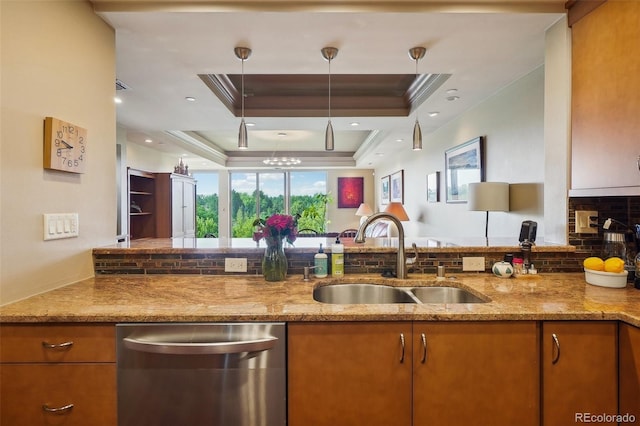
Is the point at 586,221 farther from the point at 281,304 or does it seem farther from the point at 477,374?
the point at 281,304

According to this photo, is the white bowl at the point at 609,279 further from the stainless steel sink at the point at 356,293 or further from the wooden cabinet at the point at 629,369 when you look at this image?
the stainless steel sink at the point at 356,293

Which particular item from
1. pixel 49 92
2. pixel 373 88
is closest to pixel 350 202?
pixel 373 88

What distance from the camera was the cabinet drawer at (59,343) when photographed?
119cm

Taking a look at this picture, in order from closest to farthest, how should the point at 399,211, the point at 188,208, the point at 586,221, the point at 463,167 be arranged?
the point at 586,221
the point at 463,167
the point at 399,211
the point at 188,208

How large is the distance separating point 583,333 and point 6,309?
7.15ft

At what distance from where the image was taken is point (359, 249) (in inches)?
72.7

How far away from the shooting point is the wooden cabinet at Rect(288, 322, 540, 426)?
3.94 ft

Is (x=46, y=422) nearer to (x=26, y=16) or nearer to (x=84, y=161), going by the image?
(x=84, y=161)

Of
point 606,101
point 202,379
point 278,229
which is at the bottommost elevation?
point 202,379

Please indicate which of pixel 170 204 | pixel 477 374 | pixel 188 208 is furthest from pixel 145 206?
pixel 477 374

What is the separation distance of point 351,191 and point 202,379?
807 centimetres

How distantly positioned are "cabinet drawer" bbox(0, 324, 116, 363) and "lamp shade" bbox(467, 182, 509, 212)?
261 centimetres

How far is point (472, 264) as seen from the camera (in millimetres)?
1853

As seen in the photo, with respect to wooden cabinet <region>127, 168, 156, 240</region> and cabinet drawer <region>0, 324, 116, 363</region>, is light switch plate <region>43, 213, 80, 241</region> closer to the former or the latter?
cabinet drawer <region>0, 324, 116, 363</region>
